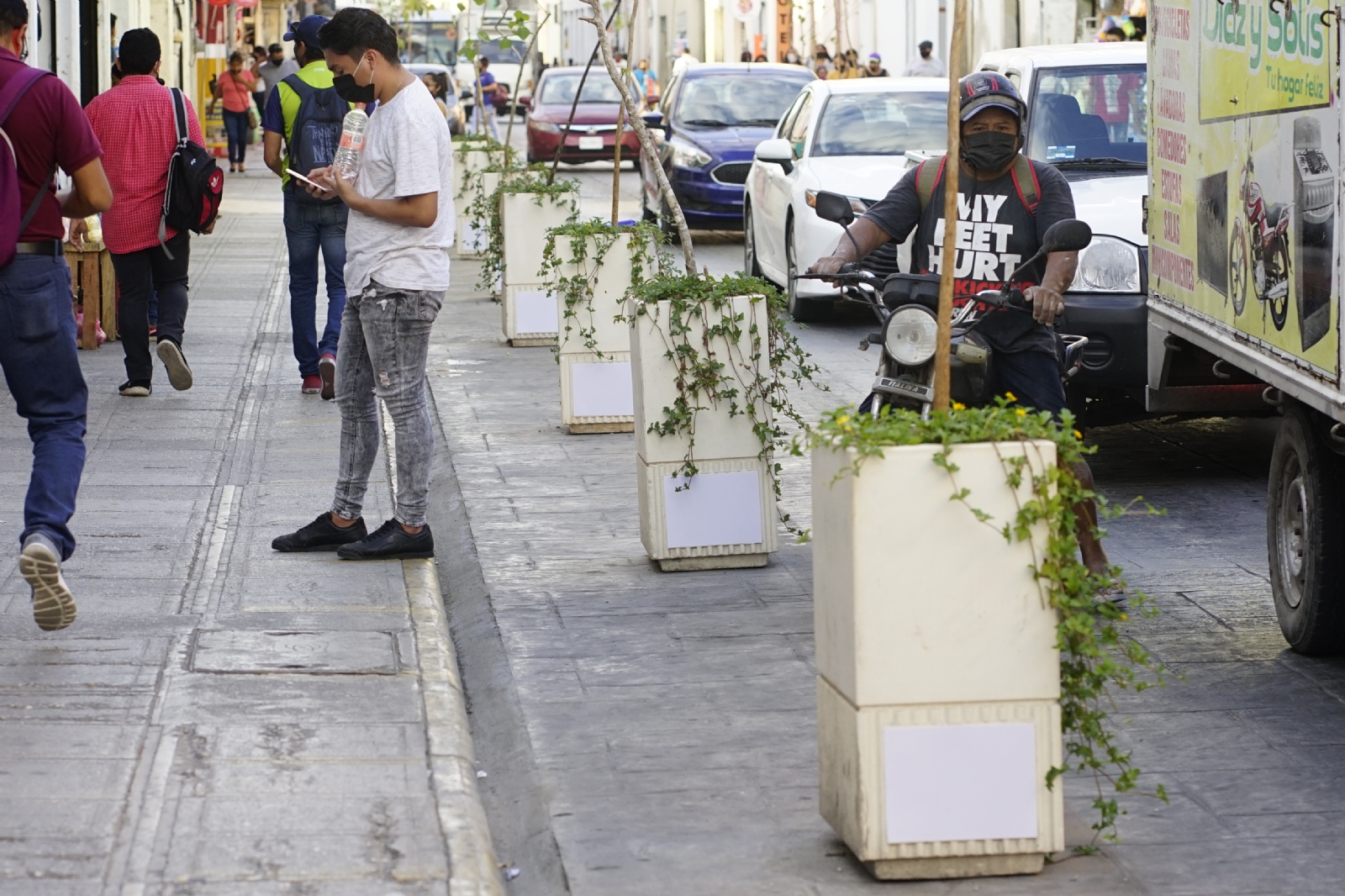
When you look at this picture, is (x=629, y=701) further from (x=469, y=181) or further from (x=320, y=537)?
(x=469, y=181)

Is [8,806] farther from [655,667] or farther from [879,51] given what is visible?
[879,51]

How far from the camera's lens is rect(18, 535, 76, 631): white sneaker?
5547 mm

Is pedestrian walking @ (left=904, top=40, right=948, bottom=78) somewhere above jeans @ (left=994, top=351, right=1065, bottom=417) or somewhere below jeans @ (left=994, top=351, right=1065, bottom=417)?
above

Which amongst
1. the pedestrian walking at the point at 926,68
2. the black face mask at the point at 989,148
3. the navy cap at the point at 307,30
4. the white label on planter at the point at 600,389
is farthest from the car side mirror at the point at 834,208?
the pedestrian walking at the point at 926,68

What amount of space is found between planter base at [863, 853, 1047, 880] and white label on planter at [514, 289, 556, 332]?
31.7ft

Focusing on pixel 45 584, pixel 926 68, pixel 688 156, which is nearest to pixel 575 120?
pixel 926 68

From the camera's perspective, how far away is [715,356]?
7.16 m

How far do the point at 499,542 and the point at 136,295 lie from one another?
372cm

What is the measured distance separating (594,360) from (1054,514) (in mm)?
6205

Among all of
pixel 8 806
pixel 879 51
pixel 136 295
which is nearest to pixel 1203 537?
pixel 8 806

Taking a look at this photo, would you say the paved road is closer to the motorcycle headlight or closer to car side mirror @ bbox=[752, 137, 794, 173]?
the motorcycle headlight

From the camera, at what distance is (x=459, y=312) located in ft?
52.5

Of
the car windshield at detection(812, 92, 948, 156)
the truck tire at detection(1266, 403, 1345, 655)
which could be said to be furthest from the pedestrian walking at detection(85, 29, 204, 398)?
the car windshield at detection(812, 92, 948, 156)

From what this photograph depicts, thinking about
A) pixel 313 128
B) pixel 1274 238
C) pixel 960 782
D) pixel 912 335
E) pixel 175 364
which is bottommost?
pixel 960 782
